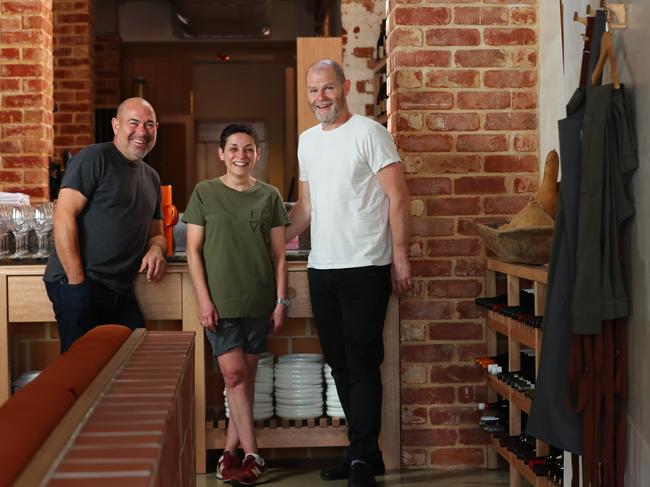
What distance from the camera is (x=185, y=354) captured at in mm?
1570

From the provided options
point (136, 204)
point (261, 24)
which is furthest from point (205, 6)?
point (136, 204)

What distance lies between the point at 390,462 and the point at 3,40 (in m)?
2.74

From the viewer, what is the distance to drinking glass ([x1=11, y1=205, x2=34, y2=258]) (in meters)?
3.93

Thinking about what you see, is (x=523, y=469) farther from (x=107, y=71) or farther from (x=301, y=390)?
(x=107, y=71)

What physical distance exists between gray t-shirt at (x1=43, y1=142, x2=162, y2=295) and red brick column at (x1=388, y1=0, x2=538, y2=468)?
108 cm

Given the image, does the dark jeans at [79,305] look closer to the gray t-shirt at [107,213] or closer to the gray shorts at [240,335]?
the gray t-shirt at [107,213]

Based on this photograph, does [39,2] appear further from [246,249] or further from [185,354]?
[185,354]

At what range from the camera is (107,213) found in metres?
3.53

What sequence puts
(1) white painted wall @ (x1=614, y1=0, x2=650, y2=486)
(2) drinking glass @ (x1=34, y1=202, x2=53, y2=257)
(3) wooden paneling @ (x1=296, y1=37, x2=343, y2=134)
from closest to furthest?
(1) white painted wall @ (x1=614, y1=0, x2=650, y2=486)
(2) drinking glass @ (x1=34, y1=202, x2=53, y2=257)
(3) wooden paneling @ (x1=296, y1=37, x2=343, y2=134)

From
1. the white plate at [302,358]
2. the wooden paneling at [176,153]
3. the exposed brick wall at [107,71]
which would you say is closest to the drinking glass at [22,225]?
the white plate at [302,358]

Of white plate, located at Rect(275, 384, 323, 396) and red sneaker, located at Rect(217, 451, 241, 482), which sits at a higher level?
white plate, located at Rect(275, 384, 323, 396)

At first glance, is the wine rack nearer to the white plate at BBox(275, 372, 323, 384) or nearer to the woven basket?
the woven basket

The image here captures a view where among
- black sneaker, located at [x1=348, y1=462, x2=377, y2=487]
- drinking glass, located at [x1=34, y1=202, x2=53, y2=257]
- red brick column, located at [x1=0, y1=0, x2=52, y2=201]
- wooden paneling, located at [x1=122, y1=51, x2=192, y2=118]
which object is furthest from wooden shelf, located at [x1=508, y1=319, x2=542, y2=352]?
wooden paneling, located at [x1=122, y1=51, x2=192, y2=118]

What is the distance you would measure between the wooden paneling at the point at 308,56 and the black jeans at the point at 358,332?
1377mm
